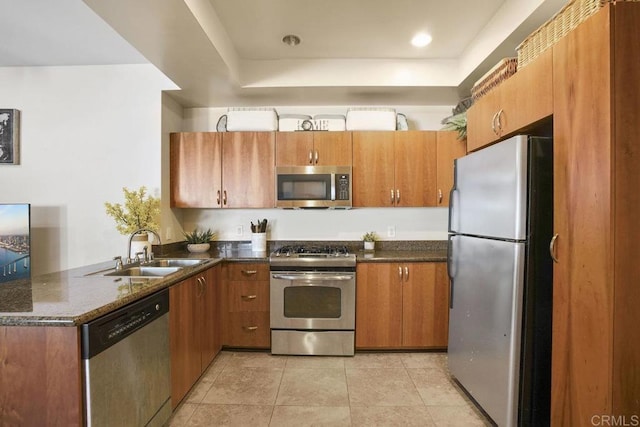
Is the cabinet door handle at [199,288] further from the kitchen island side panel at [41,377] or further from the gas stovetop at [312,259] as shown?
the kitchen island side panel at [41,377]

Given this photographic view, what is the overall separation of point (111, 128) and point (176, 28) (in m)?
1.39

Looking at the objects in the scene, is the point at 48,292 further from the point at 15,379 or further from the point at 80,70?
the point at 80,70

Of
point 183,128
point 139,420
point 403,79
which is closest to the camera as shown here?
point 139,420

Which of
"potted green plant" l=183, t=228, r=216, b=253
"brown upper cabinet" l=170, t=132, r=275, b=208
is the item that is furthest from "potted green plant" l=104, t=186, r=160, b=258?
"potted green plant" l=183, t=228, r=216, b=253

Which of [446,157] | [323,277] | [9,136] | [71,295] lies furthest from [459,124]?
[9,136]

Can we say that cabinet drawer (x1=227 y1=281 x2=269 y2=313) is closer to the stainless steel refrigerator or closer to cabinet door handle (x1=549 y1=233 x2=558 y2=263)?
the stainless steel refrigerator

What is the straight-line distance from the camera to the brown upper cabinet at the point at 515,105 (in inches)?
56.1

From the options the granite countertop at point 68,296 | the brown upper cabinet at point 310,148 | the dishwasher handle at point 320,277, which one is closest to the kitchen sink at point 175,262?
the granite countertop at point 68,296

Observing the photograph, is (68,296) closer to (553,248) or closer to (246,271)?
(246,271)

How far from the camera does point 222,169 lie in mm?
2834

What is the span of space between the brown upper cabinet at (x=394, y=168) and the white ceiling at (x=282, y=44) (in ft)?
1.52

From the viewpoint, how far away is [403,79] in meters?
2.69

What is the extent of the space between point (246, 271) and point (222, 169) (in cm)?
100

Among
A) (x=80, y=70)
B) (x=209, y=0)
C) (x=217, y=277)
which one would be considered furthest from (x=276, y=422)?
(x=80, y=70)
